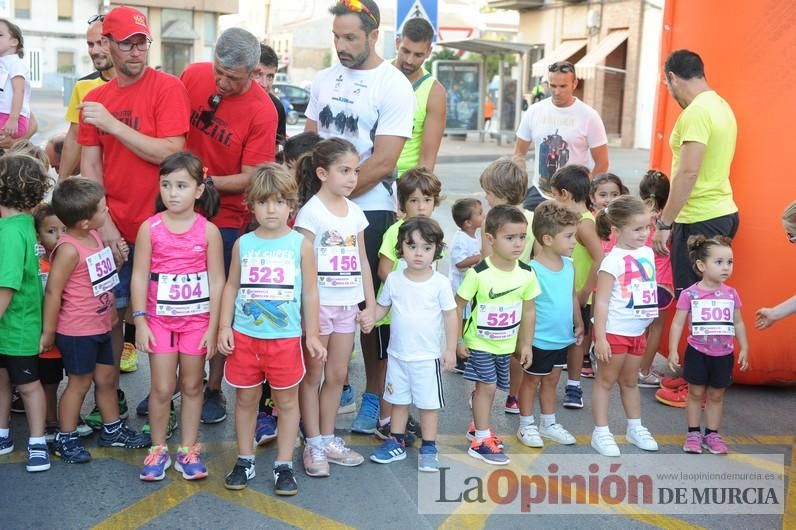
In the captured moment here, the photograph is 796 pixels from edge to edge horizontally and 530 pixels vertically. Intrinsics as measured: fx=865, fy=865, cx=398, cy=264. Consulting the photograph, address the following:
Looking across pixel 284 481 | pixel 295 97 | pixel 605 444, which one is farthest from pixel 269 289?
pixel 295 97

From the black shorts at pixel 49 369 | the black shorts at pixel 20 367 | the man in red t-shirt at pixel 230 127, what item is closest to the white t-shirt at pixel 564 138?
the man in red t-shirt at pixel 230 127

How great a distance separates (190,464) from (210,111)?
1.82 m

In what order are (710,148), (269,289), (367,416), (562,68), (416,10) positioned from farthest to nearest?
(416,10), (562,68), (710,148), (367,416), (269,289)

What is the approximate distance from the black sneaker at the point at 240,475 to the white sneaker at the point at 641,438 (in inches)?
81.4

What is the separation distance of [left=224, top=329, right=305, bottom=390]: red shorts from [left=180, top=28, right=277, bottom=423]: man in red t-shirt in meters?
0.91

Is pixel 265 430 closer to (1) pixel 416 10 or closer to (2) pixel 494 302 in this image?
(2) pixel 494 302

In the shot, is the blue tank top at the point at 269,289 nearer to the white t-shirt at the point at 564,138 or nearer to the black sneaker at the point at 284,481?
the black sneaker at the point at 284,481

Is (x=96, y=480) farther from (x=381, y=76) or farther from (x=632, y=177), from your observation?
(x=632, y=177)

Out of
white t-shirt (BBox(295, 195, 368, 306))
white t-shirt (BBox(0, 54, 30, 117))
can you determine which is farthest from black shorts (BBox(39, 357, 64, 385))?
white t-shirt (BBox(0, 54, 30, 117))

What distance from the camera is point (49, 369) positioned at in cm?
437

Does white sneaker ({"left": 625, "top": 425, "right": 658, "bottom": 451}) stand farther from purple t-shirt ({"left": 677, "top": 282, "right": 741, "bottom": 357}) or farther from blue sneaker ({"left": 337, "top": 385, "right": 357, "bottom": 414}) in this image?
blue sneaker ({"left": 337, "top": 385, "right": 357, "bottom": 414})

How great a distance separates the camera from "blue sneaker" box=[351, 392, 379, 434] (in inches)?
188

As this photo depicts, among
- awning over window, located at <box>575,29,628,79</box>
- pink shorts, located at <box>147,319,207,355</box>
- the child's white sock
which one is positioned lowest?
the child's white sock

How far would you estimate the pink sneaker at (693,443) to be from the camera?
Answer: 4594 mm
